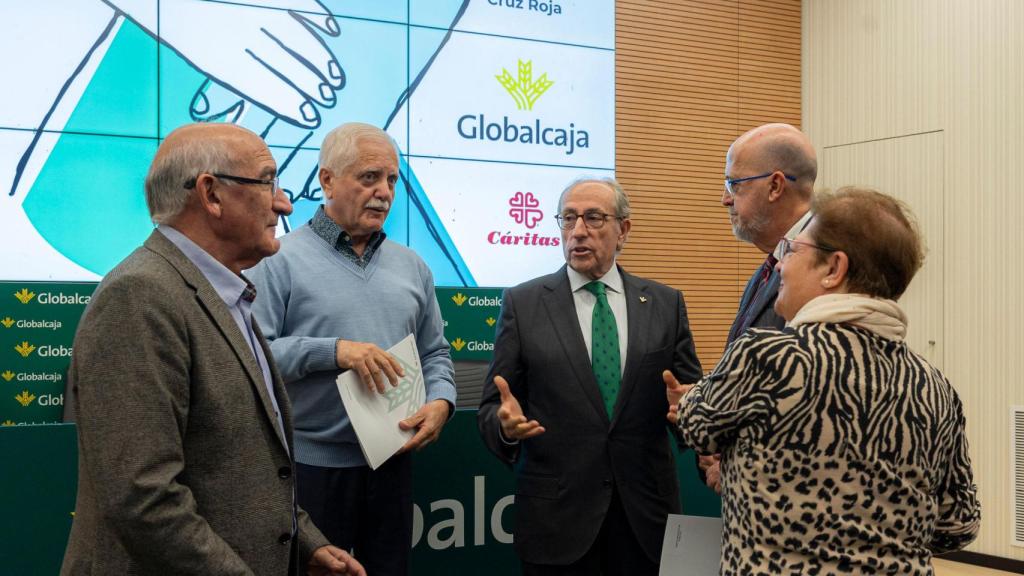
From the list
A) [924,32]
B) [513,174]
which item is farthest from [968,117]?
[513,174]

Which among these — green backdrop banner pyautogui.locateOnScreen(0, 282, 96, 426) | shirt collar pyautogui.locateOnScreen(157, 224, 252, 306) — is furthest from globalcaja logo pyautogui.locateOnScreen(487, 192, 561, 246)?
shirt collar pyautogui.locateOnScreen(157, 224, 252, 306)

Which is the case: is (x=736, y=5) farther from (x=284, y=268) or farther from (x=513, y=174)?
(x=284, y=268)

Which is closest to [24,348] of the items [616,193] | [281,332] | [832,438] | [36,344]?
[36,344]

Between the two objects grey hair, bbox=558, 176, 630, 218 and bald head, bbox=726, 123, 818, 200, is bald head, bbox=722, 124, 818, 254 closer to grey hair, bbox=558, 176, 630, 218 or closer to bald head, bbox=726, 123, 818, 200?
bald head, bbox=726, 123, 818, 200

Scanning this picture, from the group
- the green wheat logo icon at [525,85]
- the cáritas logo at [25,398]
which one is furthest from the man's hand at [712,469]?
the green wheat logo icon at [525,85]

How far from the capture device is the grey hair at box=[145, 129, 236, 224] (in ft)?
5.28

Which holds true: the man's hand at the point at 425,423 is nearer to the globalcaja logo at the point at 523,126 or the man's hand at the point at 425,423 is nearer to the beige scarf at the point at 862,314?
the beige scarf at the point at 862,314

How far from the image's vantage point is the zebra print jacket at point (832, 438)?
1.44m

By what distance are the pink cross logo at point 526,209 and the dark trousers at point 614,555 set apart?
4234 mm

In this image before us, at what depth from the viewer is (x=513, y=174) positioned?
6.38m

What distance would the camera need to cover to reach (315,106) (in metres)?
5.71

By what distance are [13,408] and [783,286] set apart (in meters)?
3.03

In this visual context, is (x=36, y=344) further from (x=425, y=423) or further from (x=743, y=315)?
(x=743, y=315)

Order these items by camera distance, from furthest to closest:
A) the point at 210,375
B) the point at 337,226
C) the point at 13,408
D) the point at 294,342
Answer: the point at 13,408 < the point at 337,226 < the point at 294,342 < the point at 210,375
